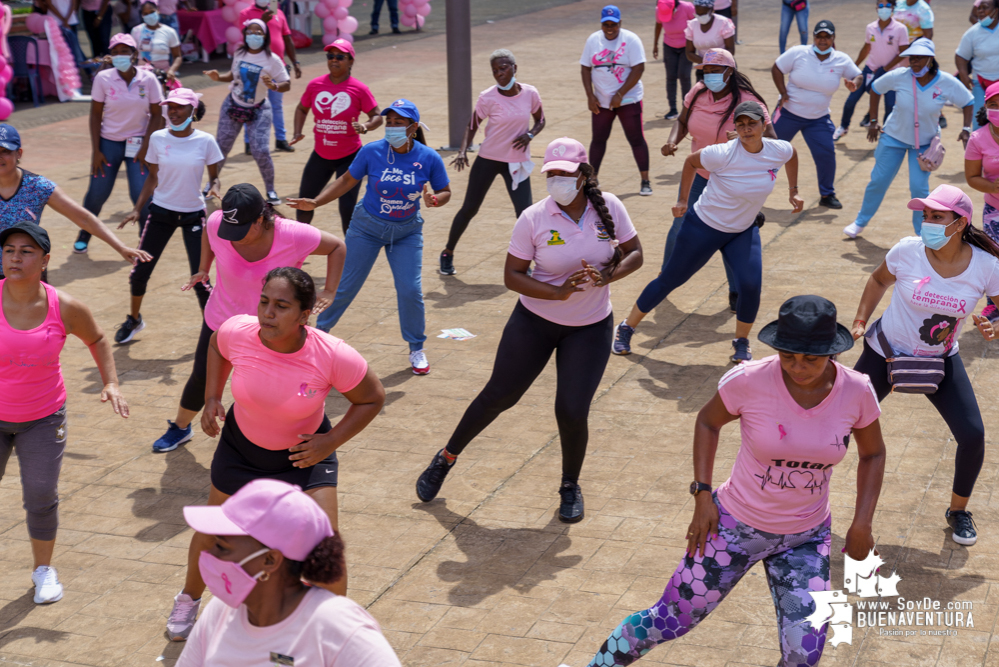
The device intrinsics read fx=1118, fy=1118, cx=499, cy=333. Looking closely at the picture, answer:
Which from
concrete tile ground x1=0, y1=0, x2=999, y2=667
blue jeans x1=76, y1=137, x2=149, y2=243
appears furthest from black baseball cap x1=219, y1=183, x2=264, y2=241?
blue jeans x1=76, y1=137, x2=149, y2=243

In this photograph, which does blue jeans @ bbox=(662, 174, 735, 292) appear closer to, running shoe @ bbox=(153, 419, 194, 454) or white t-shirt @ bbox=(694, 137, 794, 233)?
white t-shirt @ bbox=(694, 137, 794, 233)

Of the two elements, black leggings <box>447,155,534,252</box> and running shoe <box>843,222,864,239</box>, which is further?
running shoe <box>843,222,864,239</box>

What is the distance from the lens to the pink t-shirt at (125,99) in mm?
10797

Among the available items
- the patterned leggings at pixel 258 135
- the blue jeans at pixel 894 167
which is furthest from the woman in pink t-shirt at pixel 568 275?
the patterned leggings at pixel 258 135

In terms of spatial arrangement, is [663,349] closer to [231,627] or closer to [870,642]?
[870,642]

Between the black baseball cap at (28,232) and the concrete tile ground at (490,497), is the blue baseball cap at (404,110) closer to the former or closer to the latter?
the concrete tile ground at (490,497)

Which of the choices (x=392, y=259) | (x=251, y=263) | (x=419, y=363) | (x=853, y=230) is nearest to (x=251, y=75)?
(x=392, y=259)

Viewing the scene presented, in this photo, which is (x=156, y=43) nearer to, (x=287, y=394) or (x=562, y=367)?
(x=562, y=367)

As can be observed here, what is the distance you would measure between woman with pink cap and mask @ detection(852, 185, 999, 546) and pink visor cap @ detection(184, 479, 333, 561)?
3552 mm

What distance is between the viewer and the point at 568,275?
6047 mm

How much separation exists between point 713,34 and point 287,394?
11897mm

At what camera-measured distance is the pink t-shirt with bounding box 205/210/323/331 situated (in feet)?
20.1

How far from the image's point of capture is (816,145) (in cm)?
1202

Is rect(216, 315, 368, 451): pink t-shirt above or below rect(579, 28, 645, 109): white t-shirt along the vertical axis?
above
